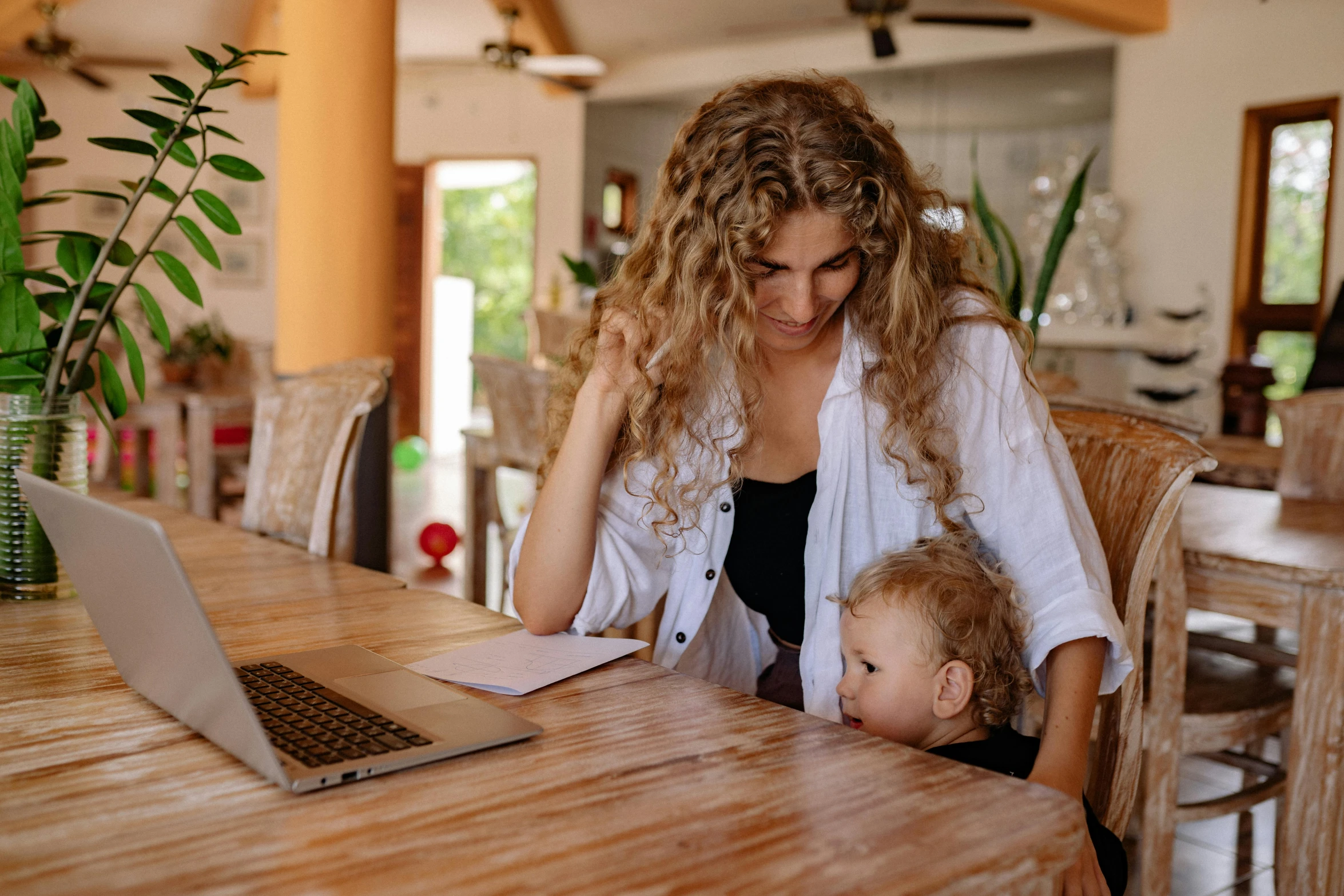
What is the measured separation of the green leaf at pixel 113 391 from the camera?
135cm

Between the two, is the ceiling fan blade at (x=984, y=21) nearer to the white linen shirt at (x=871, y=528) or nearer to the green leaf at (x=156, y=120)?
the white linen shirt at (x=871, y=528)

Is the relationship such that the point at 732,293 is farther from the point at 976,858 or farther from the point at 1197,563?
the point at 1197,563

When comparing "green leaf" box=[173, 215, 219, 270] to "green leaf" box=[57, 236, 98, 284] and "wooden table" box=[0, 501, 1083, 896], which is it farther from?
"wooden table" box=[0, 501, 1083, 896]

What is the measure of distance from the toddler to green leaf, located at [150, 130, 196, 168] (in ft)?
3.02

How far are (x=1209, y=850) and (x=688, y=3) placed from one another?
6.45m

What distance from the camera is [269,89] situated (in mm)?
9086

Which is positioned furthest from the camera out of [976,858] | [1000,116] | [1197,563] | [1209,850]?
[1000,116]

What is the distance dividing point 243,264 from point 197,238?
8.80m

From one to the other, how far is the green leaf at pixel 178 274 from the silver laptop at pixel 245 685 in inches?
15.7

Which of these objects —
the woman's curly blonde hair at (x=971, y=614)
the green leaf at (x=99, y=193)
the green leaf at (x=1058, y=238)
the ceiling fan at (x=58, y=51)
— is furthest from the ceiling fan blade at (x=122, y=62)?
the woman's curly blonde hair at (x=971, y=614)

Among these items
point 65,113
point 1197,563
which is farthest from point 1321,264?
point 65,113

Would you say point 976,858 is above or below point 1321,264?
below

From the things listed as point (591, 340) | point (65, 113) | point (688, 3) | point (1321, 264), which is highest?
point (688, 3)

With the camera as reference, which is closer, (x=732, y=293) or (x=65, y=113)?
(x=732, y=293)
